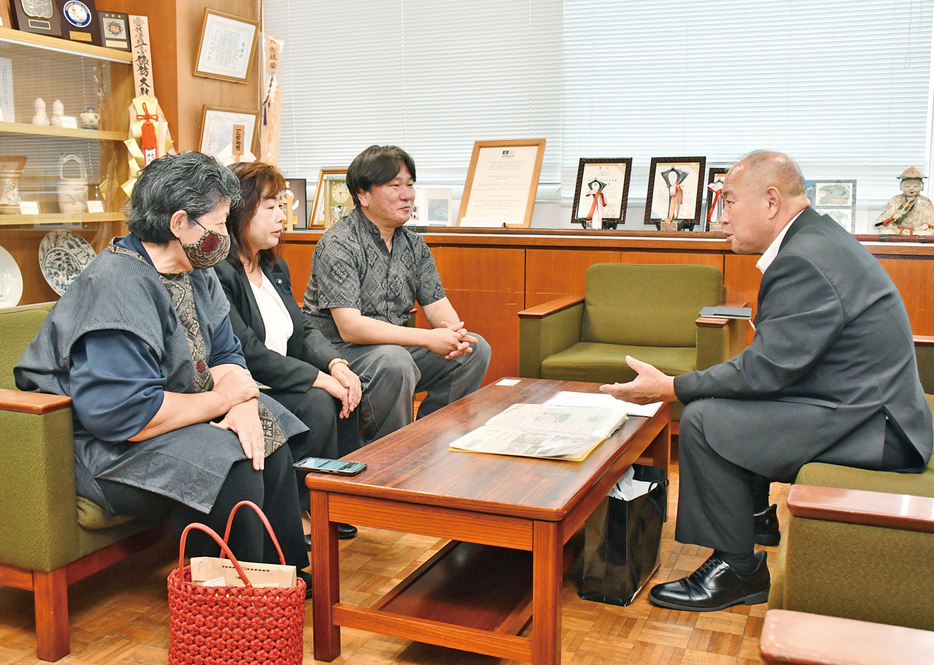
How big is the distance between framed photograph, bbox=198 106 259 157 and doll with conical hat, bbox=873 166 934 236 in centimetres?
320

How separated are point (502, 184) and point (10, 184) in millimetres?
2234

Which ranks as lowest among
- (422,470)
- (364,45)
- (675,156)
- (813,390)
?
(422,470)

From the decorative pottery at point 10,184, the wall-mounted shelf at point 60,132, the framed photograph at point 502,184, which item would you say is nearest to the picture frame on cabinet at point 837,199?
the framed photograph at point 502,184

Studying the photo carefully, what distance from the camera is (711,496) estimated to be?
205 centimetres

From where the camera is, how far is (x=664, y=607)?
211cm

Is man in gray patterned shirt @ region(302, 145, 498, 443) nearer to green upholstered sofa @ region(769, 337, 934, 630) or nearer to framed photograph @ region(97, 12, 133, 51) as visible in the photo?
green upholstered sofa @ region(769, 337, 934, 630)

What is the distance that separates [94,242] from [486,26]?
7.39ft

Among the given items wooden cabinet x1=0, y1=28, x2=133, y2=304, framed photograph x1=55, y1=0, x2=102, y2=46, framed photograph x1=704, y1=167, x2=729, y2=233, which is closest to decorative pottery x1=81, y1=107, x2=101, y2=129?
wooden cabinet x1=0, y1=28, x2=133, y2=304

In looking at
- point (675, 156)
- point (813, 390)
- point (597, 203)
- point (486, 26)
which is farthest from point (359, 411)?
point (486, 26)

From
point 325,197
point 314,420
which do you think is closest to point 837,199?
point 325,197

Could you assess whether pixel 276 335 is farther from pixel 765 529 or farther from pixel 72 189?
pixel 72 189

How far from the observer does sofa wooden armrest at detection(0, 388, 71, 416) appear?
1.75 m

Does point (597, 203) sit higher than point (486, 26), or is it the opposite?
point (486, 26)

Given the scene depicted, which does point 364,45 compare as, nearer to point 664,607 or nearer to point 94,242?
point 94,242
